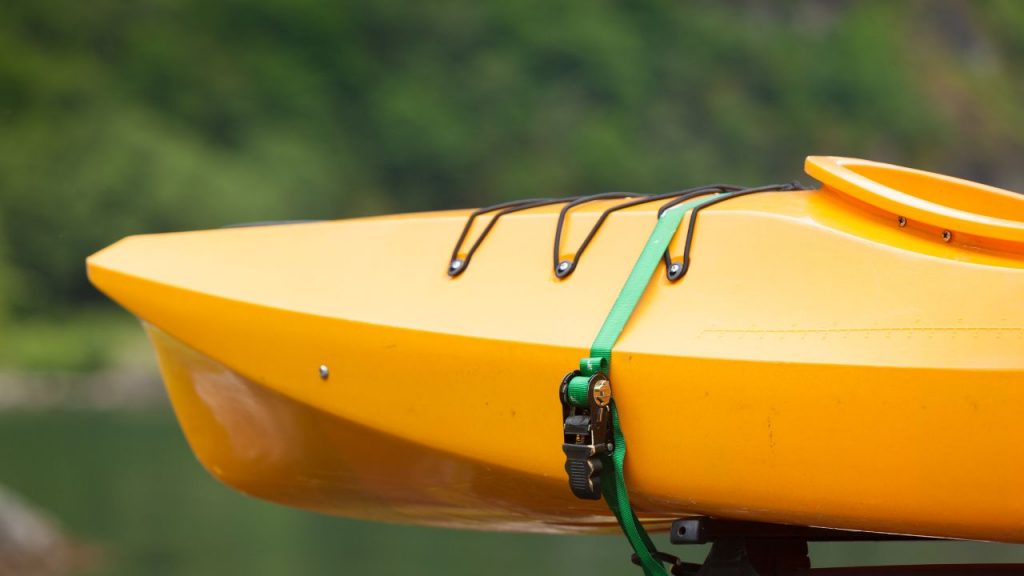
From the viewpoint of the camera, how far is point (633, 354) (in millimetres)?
1774

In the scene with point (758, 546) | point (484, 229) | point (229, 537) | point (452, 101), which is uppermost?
point (484, 229)

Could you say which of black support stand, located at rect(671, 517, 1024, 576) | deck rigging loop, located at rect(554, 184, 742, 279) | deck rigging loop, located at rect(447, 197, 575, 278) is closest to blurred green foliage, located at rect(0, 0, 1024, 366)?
deck rigging loop, located at rect(447, 197, 575, 278)

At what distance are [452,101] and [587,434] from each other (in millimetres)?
28937

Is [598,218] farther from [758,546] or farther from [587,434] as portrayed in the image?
[758,546]

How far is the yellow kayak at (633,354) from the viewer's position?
1.61m

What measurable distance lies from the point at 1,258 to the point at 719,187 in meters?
23.7

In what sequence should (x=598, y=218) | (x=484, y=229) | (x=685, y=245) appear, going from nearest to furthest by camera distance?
1. (x=685, y=245)
2. (x=598, y=218)
3. (x=484, y=229)

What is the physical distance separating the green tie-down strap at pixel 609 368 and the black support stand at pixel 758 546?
5 cm

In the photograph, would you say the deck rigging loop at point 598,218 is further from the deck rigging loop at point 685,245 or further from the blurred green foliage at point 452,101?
the blurred green foliage at point 452,101

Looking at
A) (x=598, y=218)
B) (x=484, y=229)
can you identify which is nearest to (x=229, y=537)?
(x=484, y=229)

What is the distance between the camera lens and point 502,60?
3056 cm

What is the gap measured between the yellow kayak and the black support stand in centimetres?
5

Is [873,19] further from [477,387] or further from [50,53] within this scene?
[477,387]

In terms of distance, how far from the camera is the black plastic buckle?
1.74 metres
